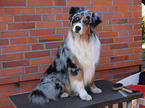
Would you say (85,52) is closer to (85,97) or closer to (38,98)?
(85,97)

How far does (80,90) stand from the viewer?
1.87m

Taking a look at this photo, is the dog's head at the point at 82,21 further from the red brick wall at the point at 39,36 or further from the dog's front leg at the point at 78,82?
the red brick wall at the point at 39,36

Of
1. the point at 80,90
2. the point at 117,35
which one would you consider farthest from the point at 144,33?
the point at 80,90

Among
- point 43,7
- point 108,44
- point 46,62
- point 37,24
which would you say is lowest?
point 46,62

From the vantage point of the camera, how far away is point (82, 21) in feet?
5.67

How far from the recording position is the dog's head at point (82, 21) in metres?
1.70

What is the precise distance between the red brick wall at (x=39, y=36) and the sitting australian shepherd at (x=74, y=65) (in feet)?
1.95

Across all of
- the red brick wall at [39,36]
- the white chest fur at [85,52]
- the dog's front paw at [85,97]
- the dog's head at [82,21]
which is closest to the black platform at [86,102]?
the dog's front paw at [85,97]

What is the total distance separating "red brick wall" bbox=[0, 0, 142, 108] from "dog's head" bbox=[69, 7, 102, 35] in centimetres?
78

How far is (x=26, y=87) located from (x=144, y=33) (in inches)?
170

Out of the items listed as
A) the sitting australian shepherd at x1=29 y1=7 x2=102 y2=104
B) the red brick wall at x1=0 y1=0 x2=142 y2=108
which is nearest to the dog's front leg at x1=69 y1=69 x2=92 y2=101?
the sitting australian shepherd at x1=29 y1=7 x2=102 y2=104

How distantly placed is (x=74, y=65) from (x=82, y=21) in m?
0.45

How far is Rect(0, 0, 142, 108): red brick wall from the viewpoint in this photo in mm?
2338

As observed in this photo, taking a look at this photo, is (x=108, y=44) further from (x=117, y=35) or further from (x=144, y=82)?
(x=144, y=82)
